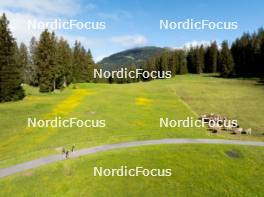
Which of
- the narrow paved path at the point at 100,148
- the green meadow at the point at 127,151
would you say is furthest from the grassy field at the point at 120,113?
the narrow paved path at the point at 100,148

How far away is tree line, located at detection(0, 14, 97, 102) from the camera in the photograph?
6375cm

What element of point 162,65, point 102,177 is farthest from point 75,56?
point 102,177

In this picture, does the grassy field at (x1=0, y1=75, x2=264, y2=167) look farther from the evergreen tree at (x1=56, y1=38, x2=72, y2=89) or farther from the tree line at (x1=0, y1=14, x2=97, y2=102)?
the evergreen tree at (x1=56, y1=38, x2=72, y2=89)

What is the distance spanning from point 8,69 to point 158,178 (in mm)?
44813

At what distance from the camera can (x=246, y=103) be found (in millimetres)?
67875

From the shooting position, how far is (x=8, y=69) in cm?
6338

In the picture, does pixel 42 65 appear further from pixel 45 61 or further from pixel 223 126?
pixel 223 126

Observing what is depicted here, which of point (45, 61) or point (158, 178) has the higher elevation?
point (45, 61)

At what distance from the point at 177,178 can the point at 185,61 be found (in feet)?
434

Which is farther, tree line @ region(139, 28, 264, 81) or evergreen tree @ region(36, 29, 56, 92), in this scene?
tree line @ region(139, 28, 264, 81)

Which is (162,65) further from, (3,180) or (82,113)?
(3,180)

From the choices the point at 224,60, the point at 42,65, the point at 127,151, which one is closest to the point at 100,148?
the point at 127,151

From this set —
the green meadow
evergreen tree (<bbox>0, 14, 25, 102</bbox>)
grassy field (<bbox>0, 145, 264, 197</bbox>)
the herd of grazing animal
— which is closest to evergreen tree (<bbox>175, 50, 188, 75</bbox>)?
the green meadow

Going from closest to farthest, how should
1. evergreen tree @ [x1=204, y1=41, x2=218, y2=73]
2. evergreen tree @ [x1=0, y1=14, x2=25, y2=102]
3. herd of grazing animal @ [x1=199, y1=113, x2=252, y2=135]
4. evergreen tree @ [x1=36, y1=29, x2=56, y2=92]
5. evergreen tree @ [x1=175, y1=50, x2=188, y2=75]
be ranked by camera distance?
herd of grazing animal @ [x1=199, y1=113, x2=252, y2=135] < evergreen tree @ [x1=0, y1=14, x2=25, y2=102] < evergreen tree @ [x1=36, y1=29, x2=56, y2=92] < evergreen tree @ [x1=204, y1=41, x2=218, y2=73] < evergreen tree @ [x1=175, y1=50, x2=188, y2=75]
